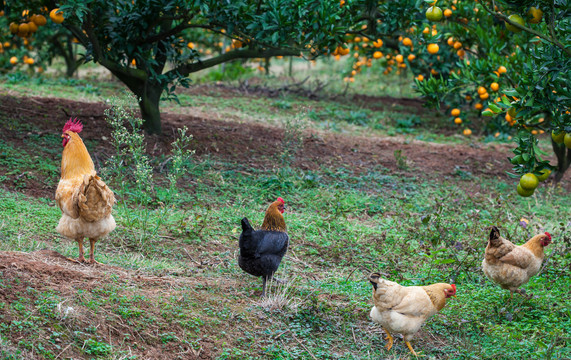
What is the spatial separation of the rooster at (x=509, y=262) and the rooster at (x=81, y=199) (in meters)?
3.35

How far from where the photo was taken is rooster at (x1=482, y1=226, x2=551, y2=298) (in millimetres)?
5270

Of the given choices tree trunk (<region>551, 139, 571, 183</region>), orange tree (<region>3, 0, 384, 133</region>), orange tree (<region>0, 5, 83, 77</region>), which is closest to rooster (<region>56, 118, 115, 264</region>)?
orange tree (<region>3, 0, 384, 133</region>)

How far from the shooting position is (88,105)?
10.4 metres

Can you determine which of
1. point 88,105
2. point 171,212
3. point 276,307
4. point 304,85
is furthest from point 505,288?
point 304,85

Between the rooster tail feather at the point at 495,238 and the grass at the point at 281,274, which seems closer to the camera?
the grass at the point at 281,274

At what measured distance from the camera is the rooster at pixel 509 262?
17.3 feet

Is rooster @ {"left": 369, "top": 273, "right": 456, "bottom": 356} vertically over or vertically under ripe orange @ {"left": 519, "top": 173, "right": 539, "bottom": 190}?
under

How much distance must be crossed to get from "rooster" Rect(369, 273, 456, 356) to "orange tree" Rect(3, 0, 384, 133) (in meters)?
3.77

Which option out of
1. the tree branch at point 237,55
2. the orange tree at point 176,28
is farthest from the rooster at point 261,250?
the tree branch at point 237,55

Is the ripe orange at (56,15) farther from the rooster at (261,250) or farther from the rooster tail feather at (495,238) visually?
the rooster tail feather at (495,238)

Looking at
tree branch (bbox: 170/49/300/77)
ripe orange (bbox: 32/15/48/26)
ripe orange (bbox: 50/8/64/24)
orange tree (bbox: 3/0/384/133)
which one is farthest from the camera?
tree branch (bbox: 170/49/300/77)

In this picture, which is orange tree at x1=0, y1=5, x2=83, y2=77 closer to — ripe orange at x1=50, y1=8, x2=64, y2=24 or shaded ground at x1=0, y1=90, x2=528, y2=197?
shaded ground at x1=0, y1=90, x2=528, y2=197

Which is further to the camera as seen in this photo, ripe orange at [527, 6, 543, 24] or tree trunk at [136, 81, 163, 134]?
tree trunk at [136, 81, 163, 134]

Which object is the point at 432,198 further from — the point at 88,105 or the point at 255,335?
the point at 88,105
